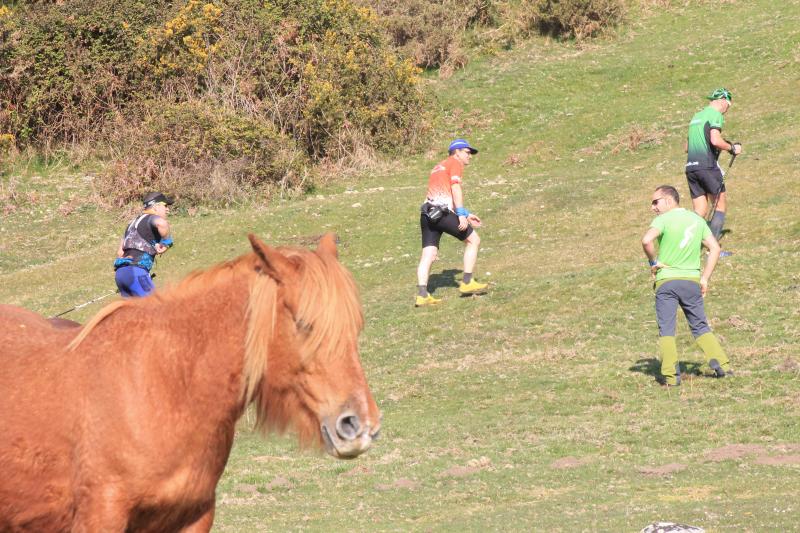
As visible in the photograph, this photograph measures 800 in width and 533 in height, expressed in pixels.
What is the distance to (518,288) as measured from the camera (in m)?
18.2

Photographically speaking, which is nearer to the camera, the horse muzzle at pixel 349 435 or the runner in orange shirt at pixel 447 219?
the horse muzzle at pixel 349 435

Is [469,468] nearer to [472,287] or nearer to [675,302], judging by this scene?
[675,302]

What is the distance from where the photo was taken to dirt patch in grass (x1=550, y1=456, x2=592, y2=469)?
432 inches

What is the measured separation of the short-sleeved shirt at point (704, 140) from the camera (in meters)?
18.6

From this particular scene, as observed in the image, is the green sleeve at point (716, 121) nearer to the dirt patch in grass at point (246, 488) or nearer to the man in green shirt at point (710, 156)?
the man in green shirt at point (710, 156)

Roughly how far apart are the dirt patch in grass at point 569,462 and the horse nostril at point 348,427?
6.40 metres

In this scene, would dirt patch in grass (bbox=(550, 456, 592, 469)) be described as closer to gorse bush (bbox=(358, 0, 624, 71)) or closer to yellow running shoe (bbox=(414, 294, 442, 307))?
yellow running shoe (bbox=(414, 294, 442, 307))

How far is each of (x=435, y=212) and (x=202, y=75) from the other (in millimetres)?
15581

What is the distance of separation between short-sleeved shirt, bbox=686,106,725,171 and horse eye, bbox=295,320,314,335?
14.7 meters

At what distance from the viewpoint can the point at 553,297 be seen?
1730 centimetres

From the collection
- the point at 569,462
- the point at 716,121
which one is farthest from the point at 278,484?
the point at 716,121

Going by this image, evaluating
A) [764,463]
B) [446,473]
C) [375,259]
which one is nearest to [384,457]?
[446,473]

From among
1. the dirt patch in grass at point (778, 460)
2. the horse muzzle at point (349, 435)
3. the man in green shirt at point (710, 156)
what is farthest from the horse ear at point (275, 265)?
the man in green shirt at point (710, 156)

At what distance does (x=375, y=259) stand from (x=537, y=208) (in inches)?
151
